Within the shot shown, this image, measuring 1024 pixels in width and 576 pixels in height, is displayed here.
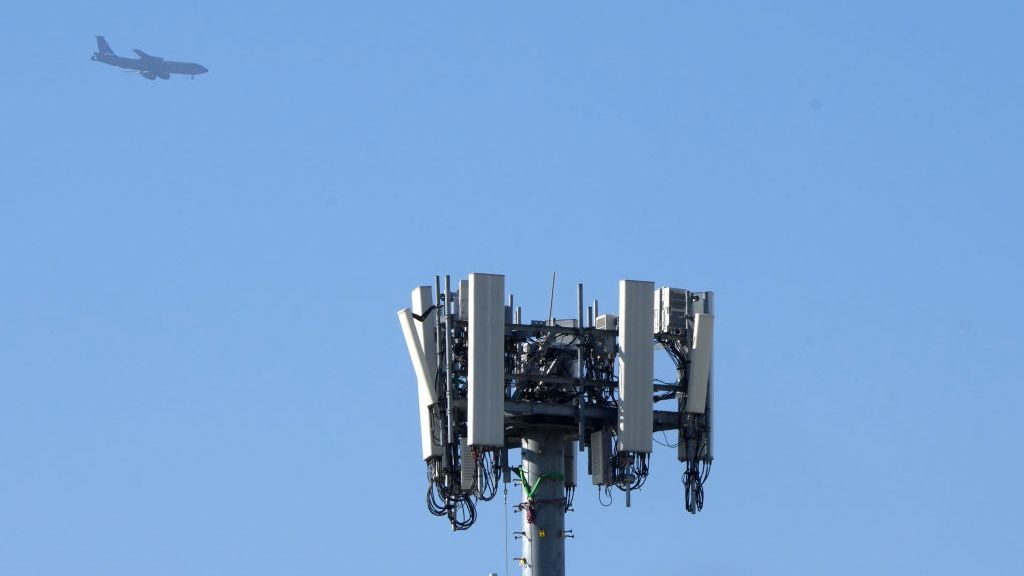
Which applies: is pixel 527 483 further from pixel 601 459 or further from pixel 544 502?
pixel 601 459

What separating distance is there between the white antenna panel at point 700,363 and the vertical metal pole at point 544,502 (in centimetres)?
563

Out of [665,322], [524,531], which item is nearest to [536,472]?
[524,531]

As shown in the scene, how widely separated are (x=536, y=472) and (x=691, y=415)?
660cm

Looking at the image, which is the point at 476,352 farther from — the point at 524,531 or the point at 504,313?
the point at 524,531

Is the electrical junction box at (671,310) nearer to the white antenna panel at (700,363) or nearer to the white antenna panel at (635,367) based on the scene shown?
the white antenna panel at (700,363)

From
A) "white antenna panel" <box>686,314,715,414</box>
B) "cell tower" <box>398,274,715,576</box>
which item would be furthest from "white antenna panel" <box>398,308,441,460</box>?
"white antenna panel" <box>686,314,715,414</box>

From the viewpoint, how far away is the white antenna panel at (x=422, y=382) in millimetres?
86812

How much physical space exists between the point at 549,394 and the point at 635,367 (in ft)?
14.6

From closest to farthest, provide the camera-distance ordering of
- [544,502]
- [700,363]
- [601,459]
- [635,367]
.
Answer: [635,367], [601,459], [700,363], [544,502]

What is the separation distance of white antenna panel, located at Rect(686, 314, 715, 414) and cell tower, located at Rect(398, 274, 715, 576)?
0.04 m

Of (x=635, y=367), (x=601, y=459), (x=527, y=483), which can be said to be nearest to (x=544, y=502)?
(x=527, y=483)

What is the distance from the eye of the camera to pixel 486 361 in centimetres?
8394

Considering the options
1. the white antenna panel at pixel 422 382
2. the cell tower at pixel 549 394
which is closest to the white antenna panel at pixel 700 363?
the cell tower at pixel 549 394

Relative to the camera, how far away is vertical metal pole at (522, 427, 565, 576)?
3492 inches
